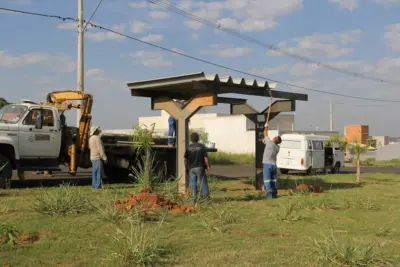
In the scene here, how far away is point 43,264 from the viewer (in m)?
5.52

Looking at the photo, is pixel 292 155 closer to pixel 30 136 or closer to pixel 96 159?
pixel 96 159

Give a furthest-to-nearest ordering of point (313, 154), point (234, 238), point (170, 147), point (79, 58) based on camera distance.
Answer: point (313, 154), point (79, 58), point (170, 147), point (234, 238)

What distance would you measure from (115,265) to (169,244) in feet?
3.73

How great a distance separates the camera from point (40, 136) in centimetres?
1362

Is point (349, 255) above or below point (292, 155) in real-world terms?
below

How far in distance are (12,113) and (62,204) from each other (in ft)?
19.2

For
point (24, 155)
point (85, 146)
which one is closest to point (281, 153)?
point (85, 146)

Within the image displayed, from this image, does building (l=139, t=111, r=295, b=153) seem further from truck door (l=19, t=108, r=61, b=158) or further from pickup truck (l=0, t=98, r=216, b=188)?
truck door (l=19, t=108, r=61, b=158)

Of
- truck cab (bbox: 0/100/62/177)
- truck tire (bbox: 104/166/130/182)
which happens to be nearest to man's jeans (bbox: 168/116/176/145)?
truck tire (bbox: 104/166/130/182)

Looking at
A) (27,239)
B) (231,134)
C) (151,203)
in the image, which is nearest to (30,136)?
(151,203)

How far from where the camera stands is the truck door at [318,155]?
81.3 ft

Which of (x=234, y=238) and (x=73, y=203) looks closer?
(x=234, y=238)

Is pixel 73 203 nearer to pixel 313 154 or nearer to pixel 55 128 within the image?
pixel 55 128

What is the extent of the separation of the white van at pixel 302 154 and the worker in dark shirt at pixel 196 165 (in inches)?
564
